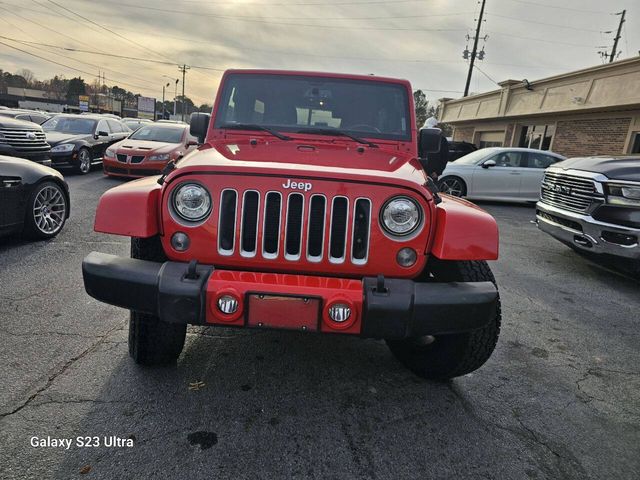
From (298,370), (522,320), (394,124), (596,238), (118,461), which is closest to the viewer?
(118,461)

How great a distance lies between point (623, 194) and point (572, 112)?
44.7 feet

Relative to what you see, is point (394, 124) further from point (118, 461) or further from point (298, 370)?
point (118, 461)

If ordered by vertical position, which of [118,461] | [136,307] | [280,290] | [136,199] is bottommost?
[118,461]

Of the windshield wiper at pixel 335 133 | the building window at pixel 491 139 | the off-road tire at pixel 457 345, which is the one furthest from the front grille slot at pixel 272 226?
the building window at pixel 491 139

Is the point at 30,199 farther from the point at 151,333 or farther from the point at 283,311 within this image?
the point at 283,311

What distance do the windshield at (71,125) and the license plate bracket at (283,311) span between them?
12293 mm

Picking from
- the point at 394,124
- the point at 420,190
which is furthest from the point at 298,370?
the point at 394,124

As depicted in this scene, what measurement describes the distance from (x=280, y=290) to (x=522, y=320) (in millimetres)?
2850

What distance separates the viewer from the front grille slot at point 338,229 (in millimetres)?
2229

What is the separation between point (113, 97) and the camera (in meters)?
84.2

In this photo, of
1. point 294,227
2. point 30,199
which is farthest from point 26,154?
point 294,227

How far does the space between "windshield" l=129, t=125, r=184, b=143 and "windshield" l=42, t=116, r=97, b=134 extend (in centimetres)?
167

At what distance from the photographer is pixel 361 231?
227 centimetres

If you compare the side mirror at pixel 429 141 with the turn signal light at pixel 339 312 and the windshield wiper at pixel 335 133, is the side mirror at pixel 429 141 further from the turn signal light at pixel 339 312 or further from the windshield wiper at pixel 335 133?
the turn signal light at pixel 339 312
